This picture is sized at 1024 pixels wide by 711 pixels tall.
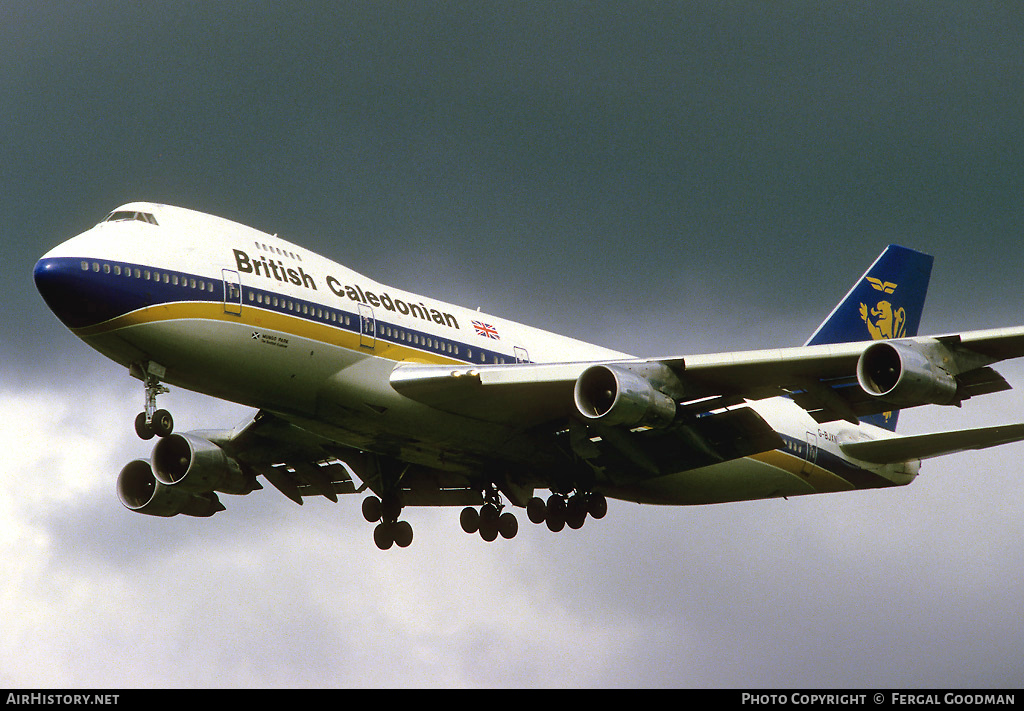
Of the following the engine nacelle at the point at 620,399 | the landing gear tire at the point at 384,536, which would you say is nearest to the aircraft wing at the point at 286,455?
the landing gear tire at the point at 384,536

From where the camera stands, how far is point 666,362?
30938 mm

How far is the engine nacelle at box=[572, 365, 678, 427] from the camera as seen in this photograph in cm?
2956

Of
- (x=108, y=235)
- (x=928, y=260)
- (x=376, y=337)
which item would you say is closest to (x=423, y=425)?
(x=376, y=337)

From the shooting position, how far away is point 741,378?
102ft

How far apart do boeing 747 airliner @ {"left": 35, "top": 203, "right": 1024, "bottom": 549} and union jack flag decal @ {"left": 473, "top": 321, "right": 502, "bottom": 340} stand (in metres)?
0.07

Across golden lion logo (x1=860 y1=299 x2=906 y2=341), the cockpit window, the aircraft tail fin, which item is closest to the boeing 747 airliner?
the cockpit window

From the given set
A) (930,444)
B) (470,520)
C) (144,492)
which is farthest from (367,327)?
(930,444)

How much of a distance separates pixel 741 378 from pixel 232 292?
12642 millimetres

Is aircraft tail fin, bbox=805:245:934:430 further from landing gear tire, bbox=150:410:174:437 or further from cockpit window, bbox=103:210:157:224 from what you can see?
cockpit window, bbox=103:210:157:224

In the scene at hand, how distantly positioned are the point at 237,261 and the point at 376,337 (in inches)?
156
